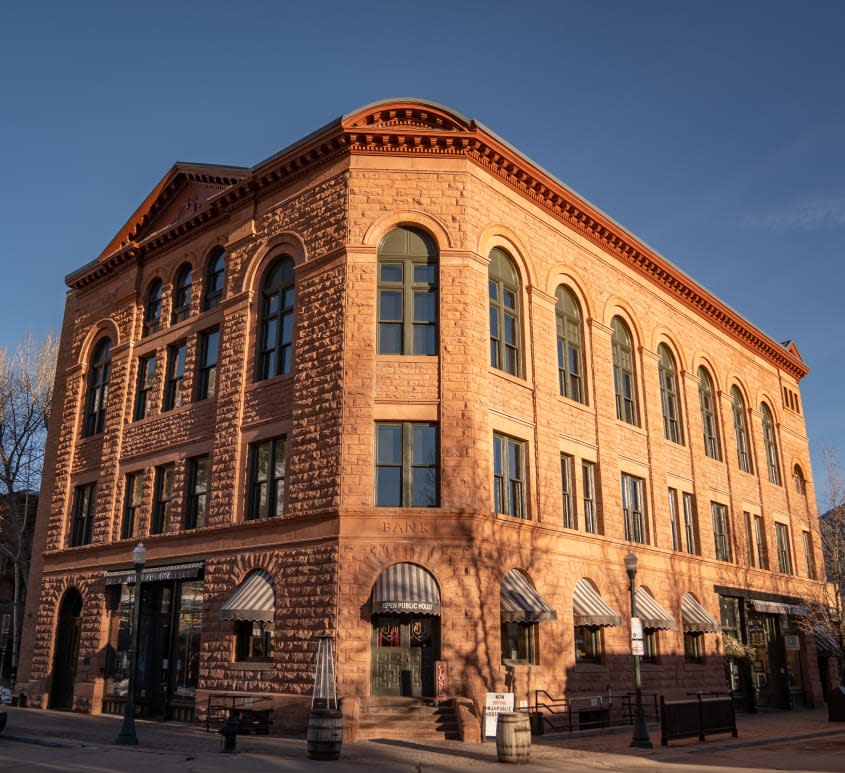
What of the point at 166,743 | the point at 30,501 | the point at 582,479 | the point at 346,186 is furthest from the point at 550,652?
the point at 30,501

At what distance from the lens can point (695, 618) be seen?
30141mm

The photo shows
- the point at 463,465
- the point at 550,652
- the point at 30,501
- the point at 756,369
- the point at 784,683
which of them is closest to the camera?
the point at 463,465

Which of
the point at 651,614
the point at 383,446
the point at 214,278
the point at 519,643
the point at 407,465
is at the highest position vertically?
the point at 214,278

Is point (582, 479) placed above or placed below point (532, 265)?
below

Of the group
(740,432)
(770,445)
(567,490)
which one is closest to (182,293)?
(567,490)

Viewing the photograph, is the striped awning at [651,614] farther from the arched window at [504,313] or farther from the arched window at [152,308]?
the arched window at [152,308]

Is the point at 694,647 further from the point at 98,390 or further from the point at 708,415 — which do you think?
the point at 98,390

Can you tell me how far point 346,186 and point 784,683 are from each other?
2792 cm

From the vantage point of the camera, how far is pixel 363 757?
17.4m

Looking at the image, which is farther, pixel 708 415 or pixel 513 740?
pixel 708 415

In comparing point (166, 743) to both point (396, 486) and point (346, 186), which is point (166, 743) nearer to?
point (396, 486)

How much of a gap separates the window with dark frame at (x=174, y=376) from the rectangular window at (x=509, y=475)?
11400 millimetres

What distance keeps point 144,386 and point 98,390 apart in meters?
3.18

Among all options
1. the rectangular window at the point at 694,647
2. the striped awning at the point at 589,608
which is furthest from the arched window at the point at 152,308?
the rectangular window at the point at 694,647
